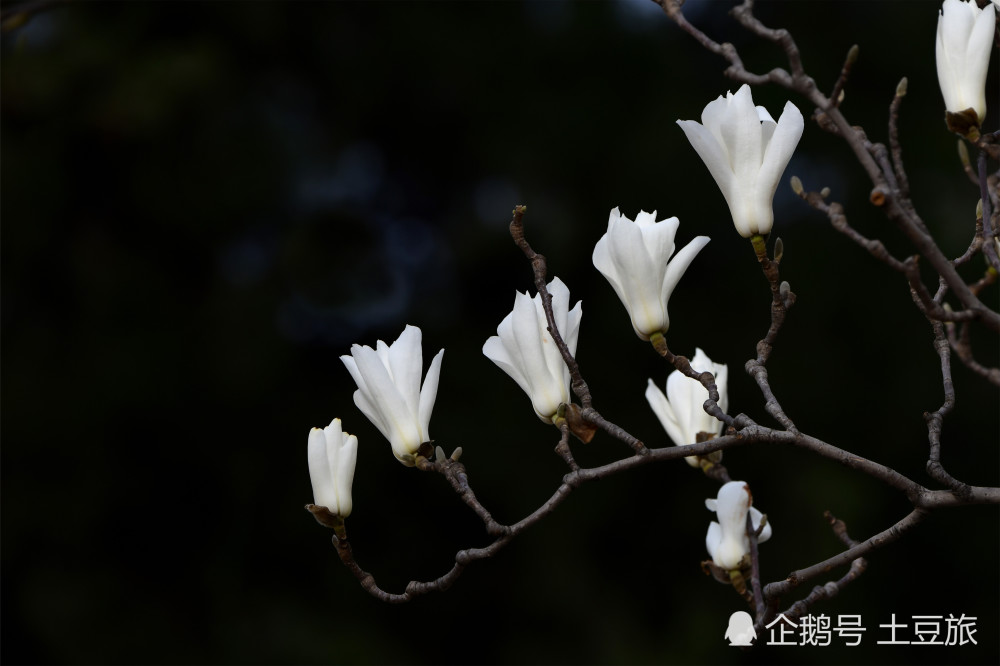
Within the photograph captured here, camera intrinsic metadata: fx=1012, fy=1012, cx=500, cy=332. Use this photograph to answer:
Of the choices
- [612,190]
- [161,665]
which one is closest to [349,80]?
[612,190]

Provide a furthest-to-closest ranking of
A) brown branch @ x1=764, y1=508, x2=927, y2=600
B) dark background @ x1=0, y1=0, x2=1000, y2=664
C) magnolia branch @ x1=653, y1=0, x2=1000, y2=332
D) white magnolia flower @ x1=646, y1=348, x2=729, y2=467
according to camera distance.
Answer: dark background @ x1=0, y1=0, x2=1000, y2=664 → white magnolia flower @ x1=646, y1=348, x2=729, y2=467 → brown branch @ x1=764, y1=508, x2=927, y2=600 → magnolia branch @ x1=653, y1=0, x2=1000, y2=332

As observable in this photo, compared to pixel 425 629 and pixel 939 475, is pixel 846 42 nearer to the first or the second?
pixel 425 629

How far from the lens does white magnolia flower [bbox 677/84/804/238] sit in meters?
0.69

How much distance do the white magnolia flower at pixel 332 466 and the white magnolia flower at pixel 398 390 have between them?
32 millimetres

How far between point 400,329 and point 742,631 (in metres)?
2.07

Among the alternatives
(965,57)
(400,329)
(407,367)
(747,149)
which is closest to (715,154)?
(747,149)

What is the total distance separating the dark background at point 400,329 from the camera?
8.82 feet

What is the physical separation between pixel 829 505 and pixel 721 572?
2.14m

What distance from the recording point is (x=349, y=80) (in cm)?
301

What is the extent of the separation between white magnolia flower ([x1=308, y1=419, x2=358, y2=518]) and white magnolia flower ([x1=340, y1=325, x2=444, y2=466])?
32 millimetres

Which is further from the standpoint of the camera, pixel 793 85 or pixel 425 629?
pixel 425 629

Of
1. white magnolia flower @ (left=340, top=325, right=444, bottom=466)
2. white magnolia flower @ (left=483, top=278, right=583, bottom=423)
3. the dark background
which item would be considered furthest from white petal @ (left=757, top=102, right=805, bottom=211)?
the dark background

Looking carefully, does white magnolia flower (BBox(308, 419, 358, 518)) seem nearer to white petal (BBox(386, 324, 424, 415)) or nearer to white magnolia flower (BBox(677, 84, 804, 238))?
white petal (BBox(386, 324, 424, 415))

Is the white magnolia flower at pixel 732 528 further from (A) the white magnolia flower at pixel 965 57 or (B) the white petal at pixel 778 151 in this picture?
(A) the white magnolia flower at pixel 965 57
